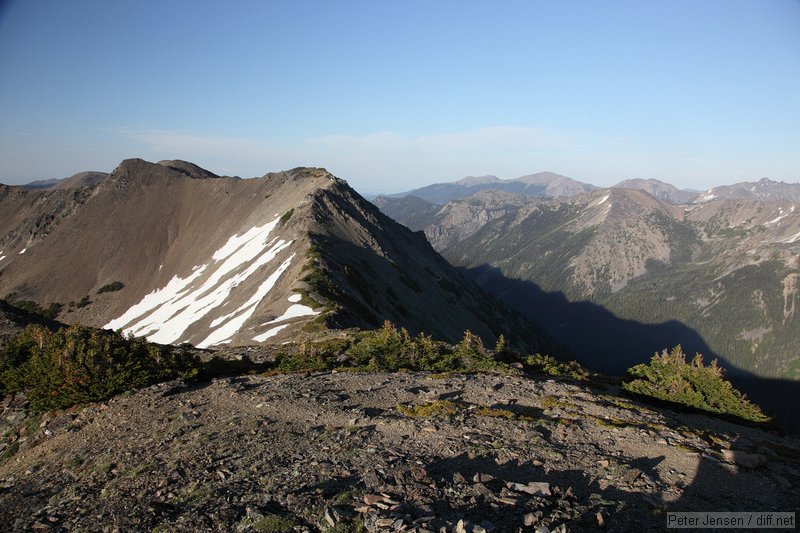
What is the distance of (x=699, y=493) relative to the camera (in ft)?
43.7

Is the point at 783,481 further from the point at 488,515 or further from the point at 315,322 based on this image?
the point at 315,322

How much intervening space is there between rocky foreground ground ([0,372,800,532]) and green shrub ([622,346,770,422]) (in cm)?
338

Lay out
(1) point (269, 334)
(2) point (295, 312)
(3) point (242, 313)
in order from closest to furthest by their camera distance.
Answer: (1) point (269, 334)
(2) point (295, 312)
(3) point (242, 313)

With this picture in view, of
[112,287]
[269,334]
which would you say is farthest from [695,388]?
[112,287]

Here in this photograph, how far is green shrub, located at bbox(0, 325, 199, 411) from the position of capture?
62.6 feet

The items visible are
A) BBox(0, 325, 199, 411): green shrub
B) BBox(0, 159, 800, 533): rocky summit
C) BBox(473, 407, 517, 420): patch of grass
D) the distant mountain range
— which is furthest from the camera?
the distant mountain range

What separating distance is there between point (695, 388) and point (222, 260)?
87.3m

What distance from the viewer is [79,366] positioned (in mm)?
19453

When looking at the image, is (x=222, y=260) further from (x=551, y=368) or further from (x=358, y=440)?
(x=358, y=440)

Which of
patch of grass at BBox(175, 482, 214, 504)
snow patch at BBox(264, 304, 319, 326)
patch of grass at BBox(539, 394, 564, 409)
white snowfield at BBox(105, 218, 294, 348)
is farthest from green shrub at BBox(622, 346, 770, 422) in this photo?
white snowfield at BBox(105, 218, 294, 348)

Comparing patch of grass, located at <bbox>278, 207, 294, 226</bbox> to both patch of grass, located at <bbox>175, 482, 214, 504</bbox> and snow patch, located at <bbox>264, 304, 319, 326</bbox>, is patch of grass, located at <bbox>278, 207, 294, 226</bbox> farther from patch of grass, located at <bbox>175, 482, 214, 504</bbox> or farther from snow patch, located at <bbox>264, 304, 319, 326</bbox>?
patch of grass, located at <bbox>175, 482, 214, 504</bbox>

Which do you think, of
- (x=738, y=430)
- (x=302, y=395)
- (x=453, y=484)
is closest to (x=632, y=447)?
(x=453, y=484)

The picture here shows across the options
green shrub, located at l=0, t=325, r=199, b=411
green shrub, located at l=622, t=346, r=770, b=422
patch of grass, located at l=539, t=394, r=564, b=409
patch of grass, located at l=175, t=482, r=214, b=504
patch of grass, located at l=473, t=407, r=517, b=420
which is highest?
green shrub, located at l=0, t=325, r=199, b=411

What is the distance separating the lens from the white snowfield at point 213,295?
2457 inches
